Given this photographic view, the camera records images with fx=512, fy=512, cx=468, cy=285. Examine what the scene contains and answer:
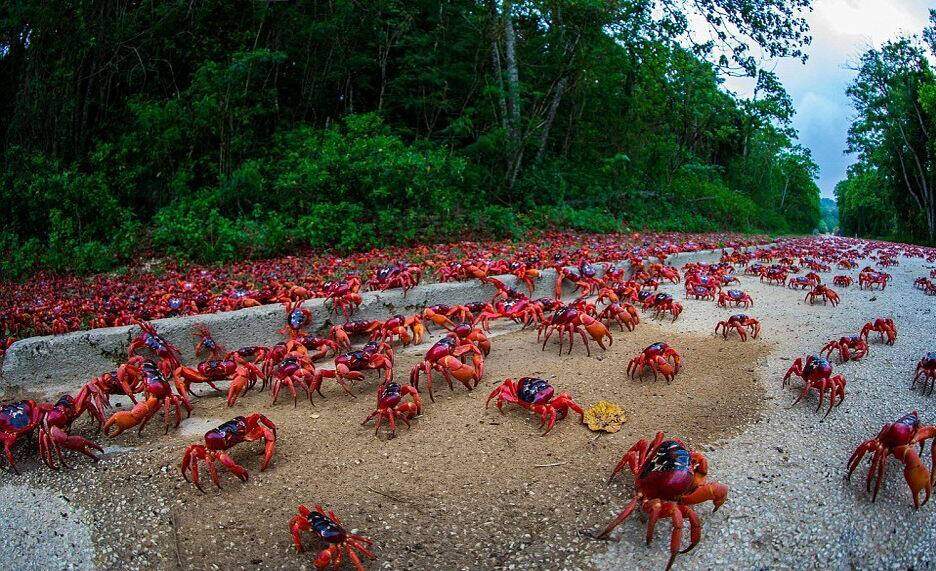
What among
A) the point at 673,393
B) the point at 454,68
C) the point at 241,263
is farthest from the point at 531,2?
the point at 673,393

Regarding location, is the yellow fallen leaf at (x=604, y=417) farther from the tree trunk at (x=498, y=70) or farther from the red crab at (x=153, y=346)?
the tree trunk at (x=498, y=70)

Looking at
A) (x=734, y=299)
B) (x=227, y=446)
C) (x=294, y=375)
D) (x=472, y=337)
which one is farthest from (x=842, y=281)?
(x=227, y=446)

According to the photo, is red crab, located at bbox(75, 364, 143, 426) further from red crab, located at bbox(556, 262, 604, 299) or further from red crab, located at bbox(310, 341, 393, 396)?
red crab, located at bbox(556, 262, 604, 299)

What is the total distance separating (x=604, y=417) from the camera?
3.38m

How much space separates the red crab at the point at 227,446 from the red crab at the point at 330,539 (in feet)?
2.14

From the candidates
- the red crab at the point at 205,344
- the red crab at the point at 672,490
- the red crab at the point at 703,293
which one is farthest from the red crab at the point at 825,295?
the red crab at the point at 205,344

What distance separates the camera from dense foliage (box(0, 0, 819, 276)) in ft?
34.3

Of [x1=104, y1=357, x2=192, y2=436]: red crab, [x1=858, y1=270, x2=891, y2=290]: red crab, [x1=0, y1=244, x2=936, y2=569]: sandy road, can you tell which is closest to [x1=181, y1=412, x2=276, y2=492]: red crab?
[x1=0, y1=244, x2=936, y2=569]: sandy road

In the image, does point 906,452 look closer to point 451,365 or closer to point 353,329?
point 451,365

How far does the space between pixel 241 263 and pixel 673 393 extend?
7900mm

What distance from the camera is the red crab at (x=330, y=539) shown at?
2258 millimetres

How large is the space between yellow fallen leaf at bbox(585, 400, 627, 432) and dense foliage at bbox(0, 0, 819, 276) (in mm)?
7188

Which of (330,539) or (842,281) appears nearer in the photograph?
(330,539)

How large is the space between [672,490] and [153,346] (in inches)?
177
